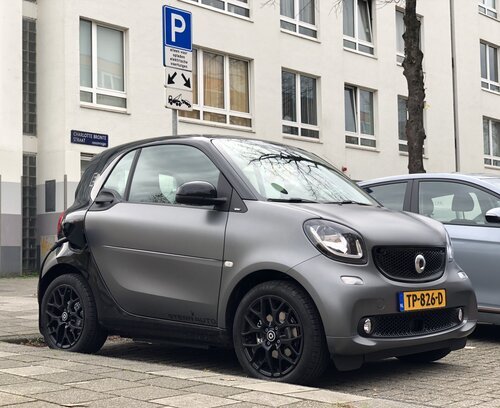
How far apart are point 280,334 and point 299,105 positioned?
2013cm

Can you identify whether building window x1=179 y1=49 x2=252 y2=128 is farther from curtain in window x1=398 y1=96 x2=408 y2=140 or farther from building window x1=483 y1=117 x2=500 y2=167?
building window x1=483 y1=117 x2=500 y2=167

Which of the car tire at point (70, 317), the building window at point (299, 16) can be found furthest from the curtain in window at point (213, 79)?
the car tire at point (70, 317)

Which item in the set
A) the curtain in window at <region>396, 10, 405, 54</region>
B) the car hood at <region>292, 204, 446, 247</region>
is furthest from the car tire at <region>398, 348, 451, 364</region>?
the curtain in window at <region>396, 10, 405, 54</region>

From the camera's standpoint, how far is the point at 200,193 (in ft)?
18.5

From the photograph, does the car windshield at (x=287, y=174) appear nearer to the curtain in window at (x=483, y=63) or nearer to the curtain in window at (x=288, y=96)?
the curtain in window at (x=288, y=96)

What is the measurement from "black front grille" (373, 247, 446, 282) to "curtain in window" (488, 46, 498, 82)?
3101 centimetres

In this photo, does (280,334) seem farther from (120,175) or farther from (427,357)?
(120,175)

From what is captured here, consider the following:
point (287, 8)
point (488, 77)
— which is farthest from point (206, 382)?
point (488, 77)

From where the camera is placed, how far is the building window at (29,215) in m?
19.1

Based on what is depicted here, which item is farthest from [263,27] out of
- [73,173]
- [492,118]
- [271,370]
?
[271,370]

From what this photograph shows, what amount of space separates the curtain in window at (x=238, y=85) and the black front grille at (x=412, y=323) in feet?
57.1

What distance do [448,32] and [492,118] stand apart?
460 cm

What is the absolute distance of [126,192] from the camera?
6.37 m

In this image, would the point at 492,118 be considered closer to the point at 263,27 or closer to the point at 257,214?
the point at 263,27
